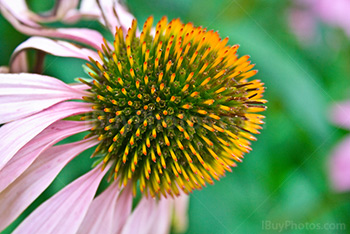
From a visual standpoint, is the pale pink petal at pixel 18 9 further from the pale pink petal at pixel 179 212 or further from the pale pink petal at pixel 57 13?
the pale pink petal at pixel 179 212

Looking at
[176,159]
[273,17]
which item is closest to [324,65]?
[273,17]

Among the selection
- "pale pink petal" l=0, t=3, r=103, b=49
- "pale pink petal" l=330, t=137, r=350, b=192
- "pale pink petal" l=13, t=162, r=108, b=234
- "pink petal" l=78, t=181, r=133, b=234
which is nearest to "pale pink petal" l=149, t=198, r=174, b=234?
"pink petal" l=78, t=181, r=133, b=234

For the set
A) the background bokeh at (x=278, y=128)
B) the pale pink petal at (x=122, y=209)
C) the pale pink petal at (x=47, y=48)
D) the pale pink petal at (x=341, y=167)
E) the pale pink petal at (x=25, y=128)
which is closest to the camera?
the pale pink petal at (x=25, y=128)

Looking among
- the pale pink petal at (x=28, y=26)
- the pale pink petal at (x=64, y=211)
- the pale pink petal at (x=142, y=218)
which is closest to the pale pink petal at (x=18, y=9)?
the pale pink petal at (x=28, y=26)

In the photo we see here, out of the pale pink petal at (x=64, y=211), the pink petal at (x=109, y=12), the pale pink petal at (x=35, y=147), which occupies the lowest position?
the pale pink petal at (x=64, y=211)

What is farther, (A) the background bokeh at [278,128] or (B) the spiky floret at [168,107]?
(A) the background bokeh at [278,128]

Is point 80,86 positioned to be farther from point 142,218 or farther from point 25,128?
point 142,218

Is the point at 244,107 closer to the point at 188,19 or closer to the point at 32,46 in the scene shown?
the point at 32,46

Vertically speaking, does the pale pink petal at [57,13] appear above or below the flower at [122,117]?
above
